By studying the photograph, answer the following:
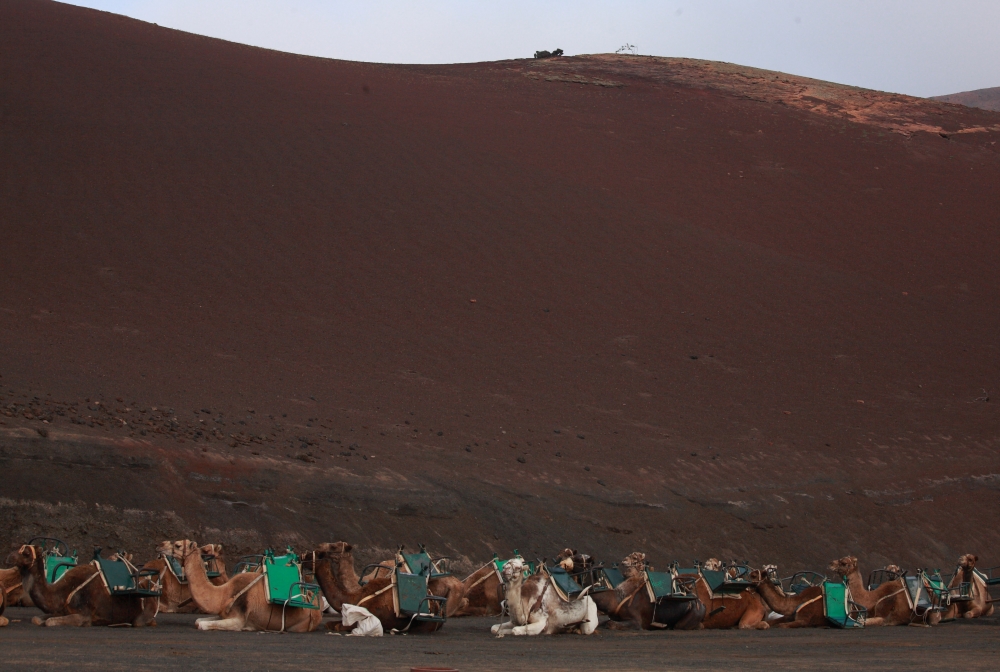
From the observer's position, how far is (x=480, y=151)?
44656 millimetres

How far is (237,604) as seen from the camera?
11.1m

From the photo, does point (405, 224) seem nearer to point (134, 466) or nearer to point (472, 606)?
point (134, 466)

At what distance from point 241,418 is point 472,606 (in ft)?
30.8

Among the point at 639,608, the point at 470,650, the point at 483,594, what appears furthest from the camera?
the point at 483,594

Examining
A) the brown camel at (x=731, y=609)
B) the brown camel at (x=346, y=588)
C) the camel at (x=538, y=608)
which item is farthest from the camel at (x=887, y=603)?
the brown camel at (x=346, y=588)

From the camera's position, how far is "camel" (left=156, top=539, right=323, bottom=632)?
36.1 ft

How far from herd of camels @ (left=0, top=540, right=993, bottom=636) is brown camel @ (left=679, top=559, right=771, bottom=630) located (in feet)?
0.04

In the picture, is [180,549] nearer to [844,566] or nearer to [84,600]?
[84,600]

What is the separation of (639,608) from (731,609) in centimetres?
142

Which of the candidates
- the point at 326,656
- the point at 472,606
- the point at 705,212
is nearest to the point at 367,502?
the point at 472,606

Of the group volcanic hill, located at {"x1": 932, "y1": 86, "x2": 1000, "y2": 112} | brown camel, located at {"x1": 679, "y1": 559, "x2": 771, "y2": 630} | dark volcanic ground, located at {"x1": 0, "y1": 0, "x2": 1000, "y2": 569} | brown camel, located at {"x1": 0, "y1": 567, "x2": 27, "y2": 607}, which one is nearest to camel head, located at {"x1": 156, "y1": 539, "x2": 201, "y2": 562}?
brown camel, located at {"x1": 0, "y1": 567, "x2": 27, "y2": 607}

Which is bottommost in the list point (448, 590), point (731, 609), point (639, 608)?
point (731, 609)

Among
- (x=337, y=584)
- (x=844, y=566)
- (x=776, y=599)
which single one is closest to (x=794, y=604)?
(x=776, y=599)

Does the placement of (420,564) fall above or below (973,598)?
above
